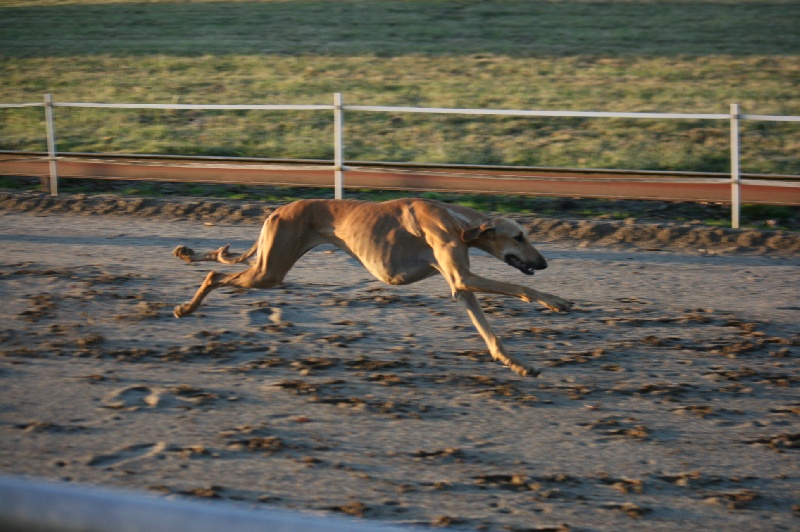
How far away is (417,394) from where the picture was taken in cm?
598

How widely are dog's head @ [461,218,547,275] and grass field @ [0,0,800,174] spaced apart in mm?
9046

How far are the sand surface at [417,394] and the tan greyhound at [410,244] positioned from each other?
0.47 meters

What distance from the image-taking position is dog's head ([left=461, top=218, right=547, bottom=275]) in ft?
20.4

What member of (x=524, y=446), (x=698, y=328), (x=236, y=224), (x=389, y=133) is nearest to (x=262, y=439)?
(x=524, y=446)

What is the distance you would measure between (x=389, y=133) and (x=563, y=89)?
4.79 meters

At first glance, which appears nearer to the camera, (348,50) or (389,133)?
(389,133)

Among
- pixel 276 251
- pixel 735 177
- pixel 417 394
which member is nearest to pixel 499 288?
pixel 417 394

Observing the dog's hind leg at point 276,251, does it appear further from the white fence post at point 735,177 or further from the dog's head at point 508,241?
the white fence post at point 735,177

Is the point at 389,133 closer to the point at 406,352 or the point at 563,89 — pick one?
the point at 563,89

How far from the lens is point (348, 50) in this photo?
2450 cm

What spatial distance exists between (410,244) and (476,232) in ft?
1.62

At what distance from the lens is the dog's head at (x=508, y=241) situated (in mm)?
6215

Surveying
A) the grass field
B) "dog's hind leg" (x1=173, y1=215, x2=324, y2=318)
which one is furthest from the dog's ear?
the grass field

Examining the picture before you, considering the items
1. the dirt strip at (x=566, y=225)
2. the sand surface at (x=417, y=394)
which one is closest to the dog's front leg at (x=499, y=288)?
the sand surface at (x=417, y=394)
